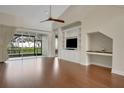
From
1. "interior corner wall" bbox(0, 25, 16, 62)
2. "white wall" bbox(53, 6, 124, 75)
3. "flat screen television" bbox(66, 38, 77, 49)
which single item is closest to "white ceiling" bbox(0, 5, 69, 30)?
"interior corner wall" bbox(0, 25, 16, 62)

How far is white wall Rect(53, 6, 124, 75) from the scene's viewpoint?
4.25 metres

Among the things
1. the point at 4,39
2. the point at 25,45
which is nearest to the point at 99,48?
the point at 25,45

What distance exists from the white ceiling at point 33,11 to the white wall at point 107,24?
1.57 meters

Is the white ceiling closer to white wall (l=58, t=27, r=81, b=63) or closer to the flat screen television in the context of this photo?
white wall (l=58, t=27, r=81, b=63)

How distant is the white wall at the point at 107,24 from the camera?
4.25m

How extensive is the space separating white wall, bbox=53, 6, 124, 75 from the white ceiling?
5.16 feet

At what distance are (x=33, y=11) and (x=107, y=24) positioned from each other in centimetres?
500

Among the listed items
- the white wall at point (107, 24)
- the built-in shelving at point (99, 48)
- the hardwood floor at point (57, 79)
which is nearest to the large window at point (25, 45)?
the hardwood floor at point (57, 79)

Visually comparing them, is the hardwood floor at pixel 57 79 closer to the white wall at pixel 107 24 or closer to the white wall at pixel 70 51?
the white wall at pixel 107 24

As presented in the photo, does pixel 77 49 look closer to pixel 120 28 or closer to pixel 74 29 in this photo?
pixel 74 29

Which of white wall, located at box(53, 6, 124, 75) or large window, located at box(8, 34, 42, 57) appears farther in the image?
large window, located at box(8, 34, 42, 57)

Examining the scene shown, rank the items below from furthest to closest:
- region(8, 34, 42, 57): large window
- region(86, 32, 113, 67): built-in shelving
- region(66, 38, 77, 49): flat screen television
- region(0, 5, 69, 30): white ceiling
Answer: region(8, 34, 42, 57): large window
region(66, 38, 77, 49): flat screen television
region(0, 5, 69, 30): white ceiling
region(86, 32, 113, 67): built-in shelving

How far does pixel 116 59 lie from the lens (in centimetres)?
442
